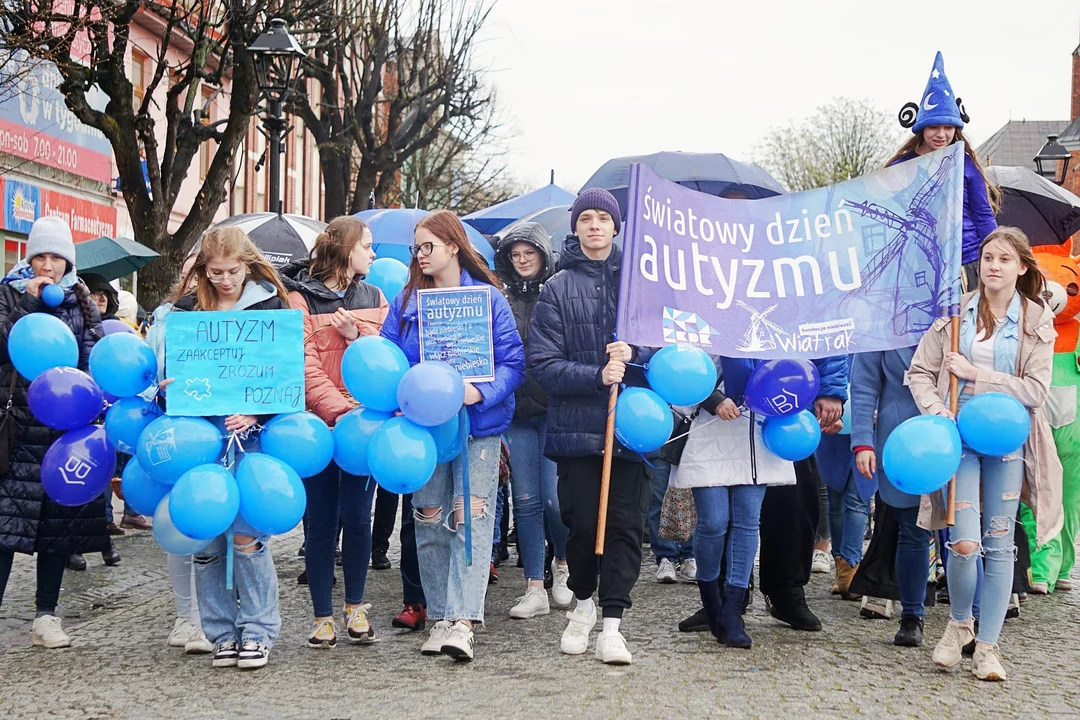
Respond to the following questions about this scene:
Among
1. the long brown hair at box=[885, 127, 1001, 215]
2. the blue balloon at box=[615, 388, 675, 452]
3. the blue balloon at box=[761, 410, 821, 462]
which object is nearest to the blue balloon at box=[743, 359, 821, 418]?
the blue balloon at box=[761, 410, 821, 462]

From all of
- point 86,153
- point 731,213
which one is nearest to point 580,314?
point 731,213

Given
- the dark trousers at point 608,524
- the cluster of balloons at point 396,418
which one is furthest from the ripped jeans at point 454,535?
the dark trousers at point 608,524

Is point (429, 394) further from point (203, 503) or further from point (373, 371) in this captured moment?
point (203, 503)

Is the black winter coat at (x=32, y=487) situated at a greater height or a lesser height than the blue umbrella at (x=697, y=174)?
lesser

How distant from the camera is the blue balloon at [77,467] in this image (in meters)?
5.86

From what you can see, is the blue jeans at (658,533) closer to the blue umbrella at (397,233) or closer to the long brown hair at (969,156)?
the long brown hair at (969,156)

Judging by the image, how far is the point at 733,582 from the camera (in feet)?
19.8

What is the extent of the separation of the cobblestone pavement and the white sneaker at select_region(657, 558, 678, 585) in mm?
864

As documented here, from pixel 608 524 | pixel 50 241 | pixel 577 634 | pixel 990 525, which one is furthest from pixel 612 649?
pixel 50 241

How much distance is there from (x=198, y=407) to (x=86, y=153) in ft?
66.9

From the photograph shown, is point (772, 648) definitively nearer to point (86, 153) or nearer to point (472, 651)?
point (472, 651)

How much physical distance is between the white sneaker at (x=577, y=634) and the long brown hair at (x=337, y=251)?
1985mm

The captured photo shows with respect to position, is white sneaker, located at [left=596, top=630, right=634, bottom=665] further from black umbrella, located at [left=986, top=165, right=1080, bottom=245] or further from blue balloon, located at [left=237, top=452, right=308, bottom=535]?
black umbrella, located at [left=986, top=165, right=1080, bottom=245]

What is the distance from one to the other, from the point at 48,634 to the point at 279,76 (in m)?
8.99
